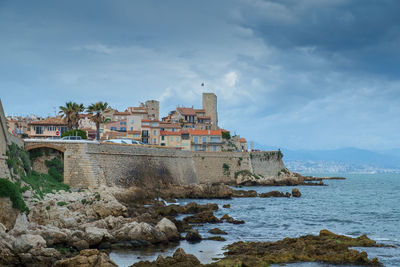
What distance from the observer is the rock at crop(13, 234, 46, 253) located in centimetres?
2086

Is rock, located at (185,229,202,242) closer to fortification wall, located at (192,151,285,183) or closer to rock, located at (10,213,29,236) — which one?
rock, located at (10,213,29,236)

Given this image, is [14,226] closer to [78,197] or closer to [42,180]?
[78,197]

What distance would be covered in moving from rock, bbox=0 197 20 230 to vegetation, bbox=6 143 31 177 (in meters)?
6.73

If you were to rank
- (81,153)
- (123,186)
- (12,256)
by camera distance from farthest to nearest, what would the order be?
(123,186), (81,153), (12,256)

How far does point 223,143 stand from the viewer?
311 feet

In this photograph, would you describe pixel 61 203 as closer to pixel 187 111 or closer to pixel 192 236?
pixel 192 236

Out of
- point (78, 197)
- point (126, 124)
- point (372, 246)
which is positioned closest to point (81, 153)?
point (78, 197)

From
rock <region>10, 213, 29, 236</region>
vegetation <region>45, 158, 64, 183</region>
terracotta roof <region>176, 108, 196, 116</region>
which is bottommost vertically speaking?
rock <region>10, 213, 29, 236</region>

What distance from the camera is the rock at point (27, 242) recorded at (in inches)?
821

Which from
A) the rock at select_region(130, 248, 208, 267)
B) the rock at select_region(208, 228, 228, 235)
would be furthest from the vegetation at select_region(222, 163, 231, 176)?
the rock at select_region(130, 248, 208, 267)

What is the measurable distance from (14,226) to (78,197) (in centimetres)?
971

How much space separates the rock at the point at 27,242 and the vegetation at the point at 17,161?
11.7m

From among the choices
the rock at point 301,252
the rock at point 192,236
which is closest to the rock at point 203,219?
the rock at point 192,236

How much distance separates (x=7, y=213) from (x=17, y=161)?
1035 centimetres
